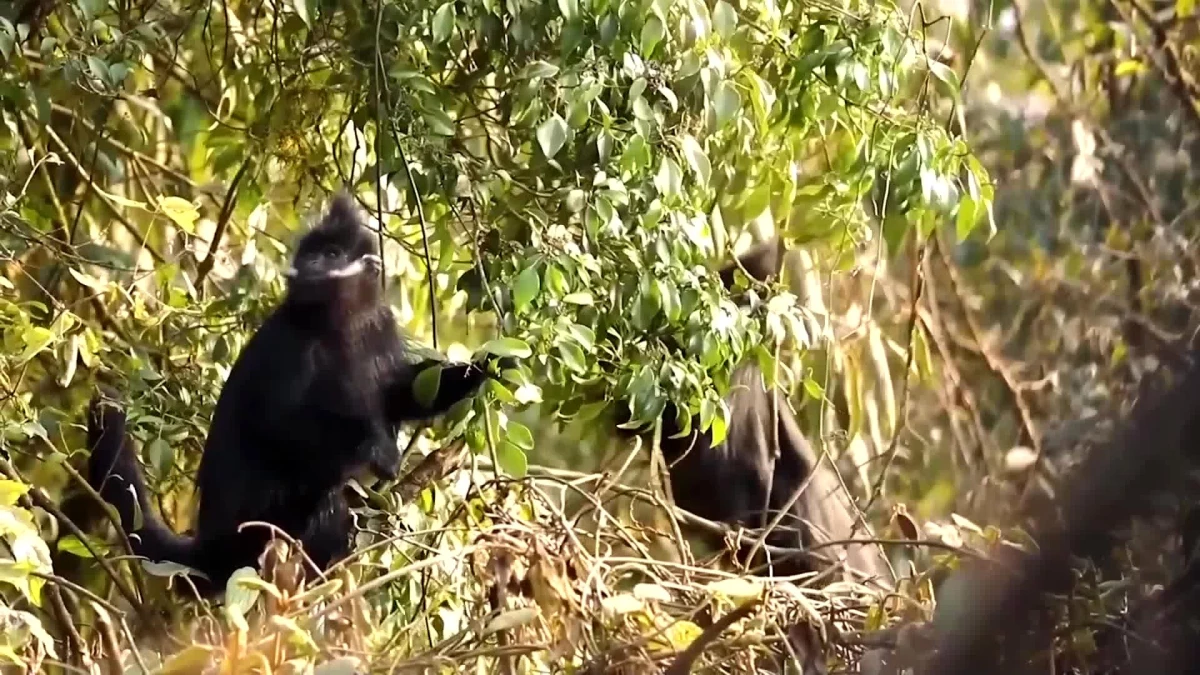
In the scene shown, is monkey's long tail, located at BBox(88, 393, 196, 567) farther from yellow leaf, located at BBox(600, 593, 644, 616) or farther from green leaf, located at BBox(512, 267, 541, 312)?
yellow leaf, located at BBox(600, 593, 644, 616)

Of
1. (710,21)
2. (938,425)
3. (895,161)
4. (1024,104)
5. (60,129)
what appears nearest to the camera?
(710,21)

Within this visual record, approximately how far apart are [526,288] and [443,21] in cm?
47

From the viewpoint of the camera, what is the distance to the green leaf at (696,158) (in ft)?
8.72

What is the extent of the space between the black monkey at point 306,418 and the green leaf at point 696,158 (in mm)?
840

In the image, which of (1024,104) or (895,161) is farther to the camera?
(1024,104)

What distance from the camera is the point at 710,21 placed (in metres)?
2.66

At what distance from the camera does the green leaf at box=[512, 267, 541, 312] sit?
2.50m

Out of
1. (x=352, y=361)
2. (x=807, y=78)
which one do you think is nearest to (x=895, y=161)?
(x=807, y=78)

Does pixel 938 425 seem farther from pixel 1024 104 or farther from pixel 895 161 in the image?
pixel 895 161

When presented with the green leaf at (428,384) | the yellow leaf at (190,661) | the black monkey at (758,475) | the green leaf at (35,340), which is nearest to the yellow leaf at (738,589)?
the yellow leaf at (190,661)

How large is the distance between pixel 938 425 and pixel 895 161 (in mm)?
2194

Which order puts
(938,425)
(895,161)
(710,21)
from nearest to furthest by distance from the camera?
(710,21)
(895,161)
(938,425)

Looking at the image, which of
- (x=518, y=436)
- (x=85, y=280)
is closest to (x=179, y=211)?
(x=85, y=280)

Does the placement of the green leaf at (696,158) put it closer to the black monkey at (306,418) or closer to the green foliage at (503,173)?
the green foliage at (503,173)
